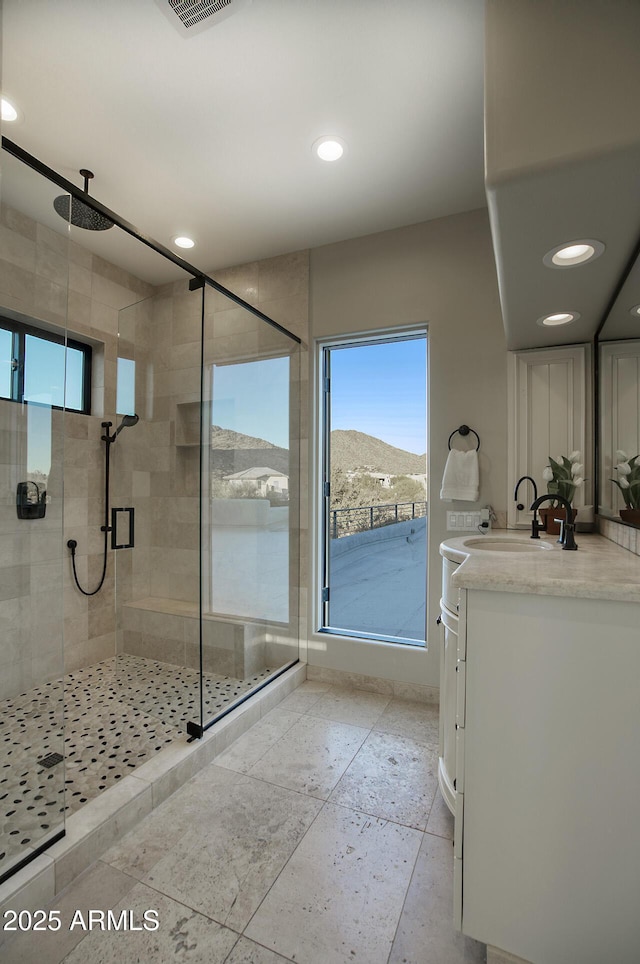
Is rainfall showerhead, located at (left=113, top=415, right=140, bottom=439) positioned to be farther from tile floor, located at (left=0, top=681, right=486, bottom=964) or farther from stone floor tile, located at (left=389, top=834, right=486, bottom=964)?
stone floor tile, located at (left=389, top=834, right=486, bottom=964)

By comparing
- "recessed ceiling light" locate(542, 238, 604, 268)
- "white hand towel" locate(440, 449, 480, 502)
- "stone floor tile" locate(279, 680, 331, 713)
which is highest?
"recessed ceiling light" locate(542, 238, 604, 268)

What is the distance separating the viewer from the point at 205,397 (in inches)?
90.1

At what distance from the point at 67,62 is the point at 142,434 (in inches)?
61.2

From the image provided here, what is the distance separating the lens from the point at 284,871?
4.69 ft

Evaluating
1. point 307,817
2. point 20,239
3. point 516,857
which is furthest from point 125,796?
point 20,239

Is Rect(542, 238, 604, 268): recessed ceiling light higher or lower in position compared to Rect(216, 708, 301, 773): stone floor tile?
higher

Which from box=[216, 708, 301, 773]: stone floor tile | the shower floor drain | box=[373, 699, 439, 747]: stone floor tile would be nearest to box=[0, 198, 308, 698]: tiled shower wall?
the shower floor drain

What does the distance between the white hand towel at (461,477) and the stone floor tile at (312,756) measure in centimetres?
132

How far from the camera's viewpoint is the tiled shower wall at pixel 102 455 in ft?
4.31

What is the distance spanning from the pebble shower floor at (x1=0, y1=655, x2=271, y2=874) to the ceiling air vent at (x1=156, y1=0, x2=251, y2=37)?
2.18 m

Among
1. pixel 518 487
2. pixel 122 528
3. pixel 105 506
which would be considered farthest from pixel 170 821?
pixel 518 487

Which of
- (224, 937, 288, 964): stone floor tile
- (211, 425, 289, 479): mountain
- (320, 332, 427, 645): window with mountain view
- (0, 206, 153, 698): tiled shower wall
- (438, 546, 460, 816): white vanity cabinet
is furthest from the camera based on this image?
(320, 332, 427, 645): window with mountain view

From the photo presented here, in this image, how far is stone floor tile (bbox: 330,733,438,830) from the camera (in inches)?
67.4

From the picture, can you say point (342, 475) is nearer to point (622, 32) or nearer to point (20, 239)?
point (20, 239)
